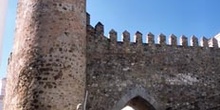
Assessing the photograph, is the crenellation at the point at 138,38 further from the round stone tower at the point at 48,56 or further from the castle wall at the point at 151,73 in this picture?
the round stone tower at the point at 48,56

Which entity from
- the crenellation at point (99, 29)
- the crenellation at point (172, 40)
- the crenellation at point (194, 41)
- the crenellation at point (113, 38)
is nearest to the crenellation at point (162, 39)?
the crenellation at point (172, 40)

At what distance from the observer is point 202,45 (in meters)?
10.5

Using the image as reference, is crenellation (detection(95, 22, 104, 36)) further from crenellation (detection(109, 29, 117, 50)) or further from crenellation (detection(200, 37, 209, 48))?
crenellation (detection(200, 37, 209, 48))

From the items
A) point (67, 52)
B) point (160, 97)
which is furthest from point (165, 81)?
point (67, 52)

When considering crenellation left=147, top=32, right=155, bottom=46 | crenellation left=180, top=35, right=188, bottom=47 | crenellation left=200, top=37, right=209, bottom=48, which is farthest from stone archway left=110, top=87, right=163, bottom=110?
crenellation left=200, top=37, right=209, bottom=48

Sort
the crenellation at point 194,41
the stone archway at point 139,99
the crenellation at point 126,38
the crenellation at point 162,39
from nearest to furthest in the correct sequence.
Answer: the stone archway at point 139,99 → the crenellation at point 126,38 → the crenellation at point 162,39 → the crenellation at point 194,41

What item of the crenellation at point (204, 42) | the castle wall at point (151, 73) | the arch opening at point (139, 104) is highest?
the crenellation at point (204, 42)

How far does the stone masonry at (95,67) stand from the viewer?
808 centimetres

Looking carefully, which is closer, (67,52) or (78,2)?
(67,52)

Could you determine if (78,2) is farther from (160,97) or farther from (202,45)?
(202,45)

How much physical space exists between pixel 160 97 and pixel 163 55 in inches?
49.1

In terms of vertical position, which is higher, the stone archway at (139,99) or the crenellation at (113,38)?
the crenellation at (113,38)

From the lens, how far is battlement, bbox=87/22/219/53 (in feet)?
31.7

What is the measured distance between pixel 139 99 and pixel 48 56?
2.95 m
